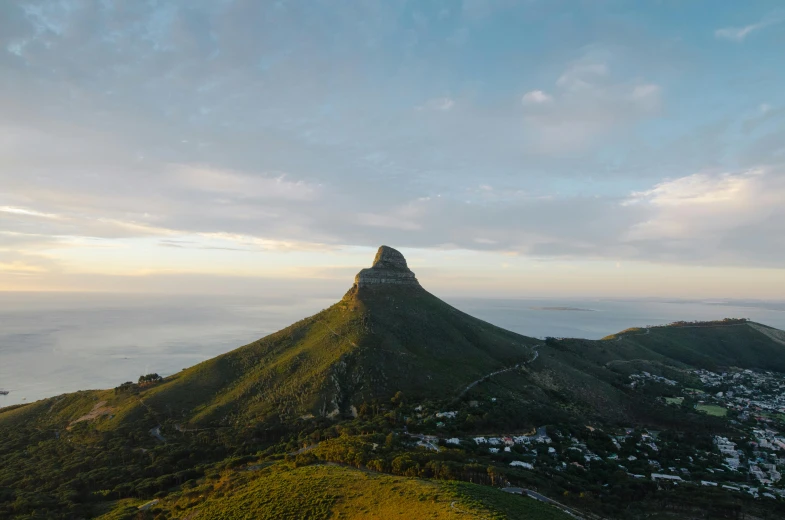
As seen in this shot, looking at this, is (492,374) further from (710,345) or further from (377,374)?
(710,345)

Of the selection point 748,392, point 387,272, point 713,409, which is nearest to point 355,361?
point 387,272

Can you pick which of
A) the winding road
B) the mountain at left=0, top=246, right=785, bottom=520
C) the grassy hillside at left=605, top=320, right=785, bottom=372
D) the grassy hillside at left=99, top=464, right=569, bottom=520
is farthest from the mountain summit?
the grassy hillside at left=605, top=320, right=785, bottom=372

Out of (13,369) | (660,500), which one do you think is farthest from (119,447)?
(13,369)

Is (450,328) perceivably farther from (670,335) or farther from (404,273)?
(670,335)

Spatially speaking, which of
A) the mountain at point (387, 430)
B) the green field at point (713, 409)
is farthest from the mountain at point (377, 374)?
the green field at point (713, 409)

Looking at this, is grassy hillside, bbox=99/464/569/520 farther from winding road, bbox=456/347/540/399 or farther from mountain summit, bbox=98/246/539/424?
winding road, bbox=456/347/540/399

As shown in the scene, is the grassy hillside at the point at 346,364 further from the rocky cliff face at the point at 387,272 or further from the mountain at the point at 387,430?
the rocky cliff face at the point at 387,272
